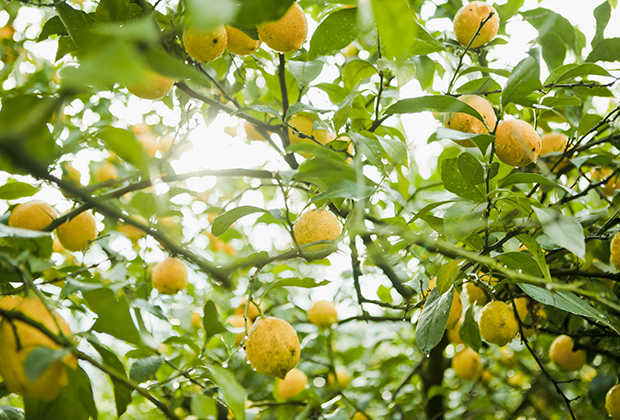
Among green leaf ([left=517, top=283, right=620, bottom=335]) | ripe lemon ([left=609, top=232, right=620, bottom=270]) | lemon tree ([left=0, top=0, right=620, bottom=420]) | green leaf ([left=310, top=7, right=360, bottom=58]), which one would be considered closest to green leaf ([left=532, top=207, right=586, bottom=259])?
lemon tree ([left=0, top=0, right=620, bottom=420])

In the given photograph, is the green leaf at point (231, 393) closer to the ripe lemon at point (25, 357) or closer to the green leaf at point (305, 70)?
the ripe lemon at point (25, 357)

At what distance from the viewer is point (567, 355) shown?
1.20 m

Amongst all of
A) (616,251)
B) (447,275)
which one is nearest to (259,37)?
(447,275)

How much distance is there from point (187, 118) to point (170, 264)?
1.37 ft

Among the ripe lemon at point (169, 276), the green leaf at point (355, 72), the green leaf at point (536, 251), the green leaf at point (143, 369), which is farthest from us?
the ripe lemon at point (169, 276)

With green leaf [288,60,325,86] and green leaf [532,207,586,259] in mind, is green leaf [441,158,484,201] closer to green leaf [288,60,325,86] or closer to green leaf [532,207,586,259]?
green leaf [532,207,586,259]

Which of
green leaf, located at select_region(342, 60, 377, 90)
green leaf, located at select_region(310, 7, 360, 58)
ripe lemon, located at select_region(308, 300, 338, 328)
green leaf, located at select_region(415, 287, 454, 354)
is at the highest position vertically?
green leaf, located at select_region(310, 7, 360, 58)

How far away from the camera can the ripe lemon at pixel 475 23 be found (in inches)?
35.9

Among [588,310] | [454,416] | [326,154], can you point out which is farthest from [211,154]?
[454,416]

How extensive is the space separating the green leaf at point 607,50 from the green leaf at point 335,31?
51 cm

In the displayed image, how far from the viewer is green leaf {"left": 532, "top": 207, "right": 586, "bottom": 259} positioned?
0.54 m

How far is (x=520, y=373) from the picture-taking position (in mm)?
2148

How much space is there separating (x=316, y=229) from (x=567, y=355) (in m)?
0.94

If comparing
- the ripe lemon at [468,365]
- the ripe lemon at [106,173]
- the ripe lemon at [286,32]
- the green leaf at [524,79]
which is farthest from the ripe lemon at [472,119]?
the ripe lemon at [106,173]
